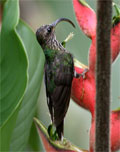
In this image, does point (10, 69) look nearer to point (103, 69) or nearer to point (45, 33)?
point (45, 33)

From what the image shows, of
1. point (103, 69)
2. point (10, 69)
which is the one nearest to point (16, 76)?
point (10, 69)

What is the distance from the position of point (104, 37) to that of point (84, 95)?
12cm

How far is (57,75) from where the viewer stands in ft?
1.15

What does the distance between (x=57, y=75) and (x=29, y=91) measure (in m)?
0.05

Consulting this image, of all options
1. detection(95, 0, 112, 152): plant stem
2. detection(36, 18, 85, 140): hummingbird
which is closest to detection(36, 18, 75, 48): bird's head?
detection(36, 18, 85, 140): hummingbird

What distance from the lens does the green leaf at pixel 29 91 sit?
0.37m

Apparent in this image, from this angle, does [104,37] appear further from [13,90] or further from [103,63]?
[13,90]

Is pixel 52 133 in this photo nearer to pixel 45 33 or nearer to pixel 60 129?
pixel 60 129

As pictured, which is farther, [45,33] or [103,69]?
[45,33]

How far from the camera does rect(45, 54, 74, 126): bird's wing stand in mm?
336

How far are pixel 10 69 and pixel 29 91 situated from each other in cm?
4

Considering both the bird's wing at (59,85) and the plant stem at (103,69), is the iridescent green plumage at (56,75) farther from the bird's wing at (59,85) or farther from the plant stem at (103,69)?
the plant stem at (103,69)

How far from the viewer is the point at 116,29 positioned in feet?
1.10

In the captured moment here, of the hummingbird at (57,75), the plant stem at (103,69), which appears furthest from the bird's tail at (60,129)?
the plant stem at (103,69)
